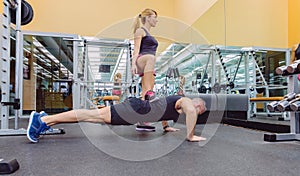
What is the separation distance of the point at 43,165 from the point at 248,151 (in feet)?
3.72

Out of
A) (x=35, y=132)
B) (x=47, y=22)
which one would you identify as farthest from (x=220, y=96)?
(x=47, y=22)

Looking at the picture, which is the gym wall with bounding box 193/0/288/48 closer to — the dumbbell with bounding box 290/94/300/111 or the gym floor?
the dumbbell with bounding box 290/94/300/111

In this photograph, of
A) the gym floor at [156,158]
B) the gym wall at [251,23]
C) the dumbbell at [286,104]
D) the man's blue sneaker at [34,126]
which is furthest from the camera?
the gym wall at [251,23]

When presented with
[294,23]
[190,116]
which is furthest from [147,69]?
[294,23]

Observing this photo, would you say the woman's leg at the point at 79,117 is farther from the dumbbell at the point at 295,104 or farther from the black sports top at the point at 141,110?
the dumbbell at the point at 295,104

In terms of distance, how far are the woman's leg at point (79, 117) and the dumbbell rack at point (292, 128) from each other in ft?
4.06

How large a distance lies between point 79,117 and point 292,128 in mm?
1681

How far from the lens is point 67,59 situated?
5.48 metres

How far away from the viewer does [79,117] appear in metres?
1.74

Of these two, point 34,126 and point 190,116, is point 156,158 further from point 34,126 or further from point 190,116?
point 34,126

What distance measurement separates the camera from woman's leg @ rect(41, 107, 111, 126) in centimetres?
173

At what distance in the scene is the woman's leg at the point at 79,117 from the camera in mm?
1733

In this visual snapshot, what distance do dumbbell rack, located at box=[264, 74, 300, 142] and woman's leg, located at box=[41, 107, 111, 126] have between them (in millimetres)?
1239

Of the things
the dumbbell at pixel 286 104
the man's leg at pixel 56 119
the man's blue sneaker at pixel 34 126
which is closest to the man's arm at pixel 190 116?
the man's leg at pixel 56 119
